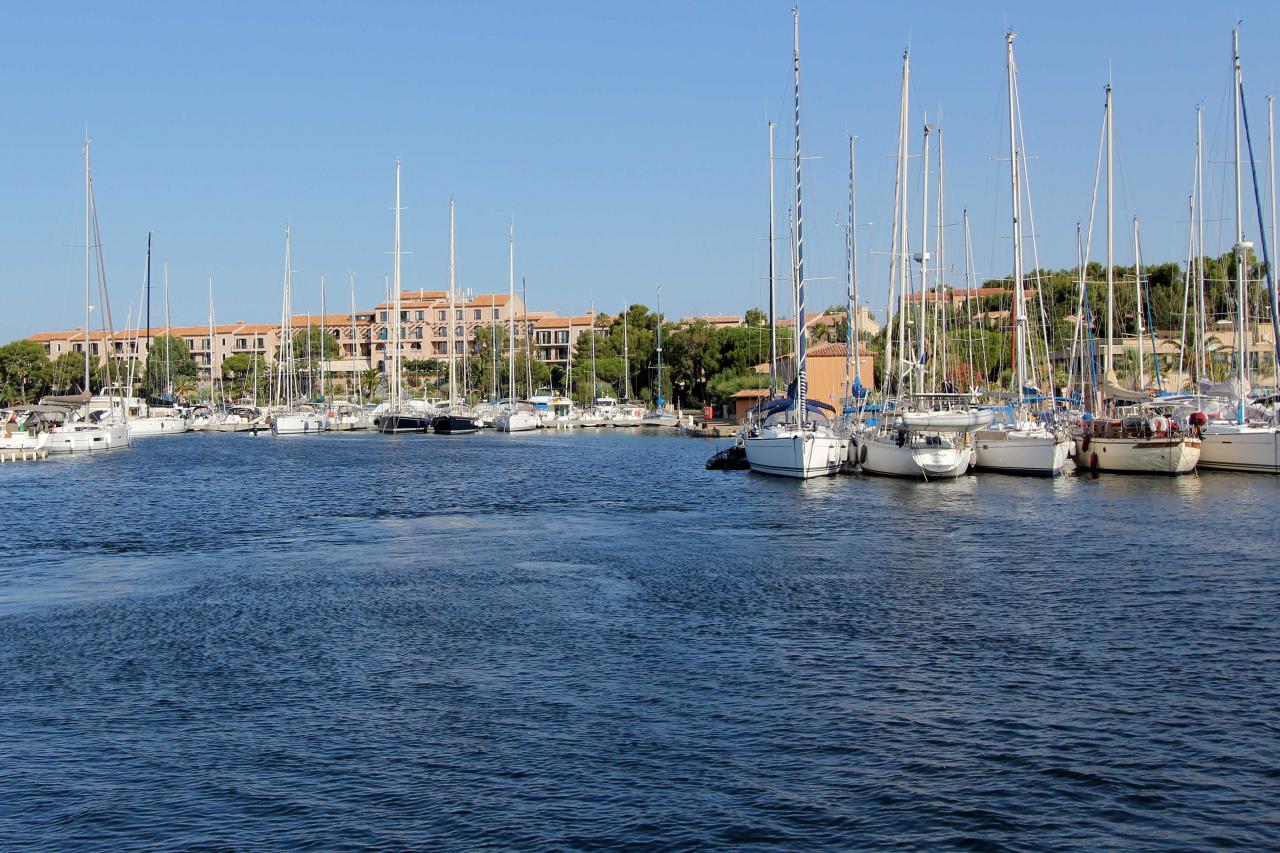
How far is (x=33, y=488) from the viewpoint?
48.7m

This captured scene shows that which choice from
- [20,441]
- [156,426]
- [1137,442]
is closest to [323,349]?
[156,426]

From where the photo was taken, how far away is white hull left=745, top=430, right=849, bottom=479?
46500 millimetres

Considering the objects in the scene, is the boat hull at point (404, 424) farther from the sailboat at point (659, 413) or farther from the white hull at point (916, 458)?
the white hull at point (916, 458)

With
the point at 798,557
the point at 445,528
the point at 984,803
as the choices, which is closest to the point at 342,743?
the point at 984,803

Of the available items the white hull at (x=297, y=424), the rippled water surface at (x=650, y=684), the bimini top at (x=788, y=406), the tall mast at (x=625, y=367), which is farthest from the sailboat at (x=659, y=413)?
the rippled water surface at (x=650, y=684)

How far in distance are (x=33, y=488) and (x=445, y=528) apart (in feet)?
71.9

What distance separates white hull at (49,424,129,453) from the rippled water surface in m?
37.3

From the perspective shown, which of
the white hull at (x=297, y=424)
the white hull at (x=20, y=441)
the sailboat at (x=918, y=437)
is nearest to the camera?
the sailboat at (x=918, y=437)

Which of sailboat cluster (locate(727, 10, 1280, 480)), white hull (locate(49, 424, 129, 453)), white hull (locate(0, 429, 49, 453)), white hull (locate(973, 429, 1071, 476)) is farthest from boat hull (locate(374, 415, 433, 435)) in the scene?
white hull (locate(973, 429, 1071, 476))

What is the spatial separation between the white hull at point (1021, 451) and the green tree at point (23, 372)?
112548mm

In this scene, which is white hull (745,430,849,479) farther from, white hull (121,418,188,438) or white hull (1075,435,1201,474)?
white hull (121,418,188,438)

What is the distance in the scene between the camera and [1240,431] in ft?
154

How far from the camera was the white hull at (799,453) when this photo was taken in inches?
1831

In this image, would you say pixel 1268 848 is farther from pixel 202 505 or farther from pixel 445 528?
pixel 202 505
